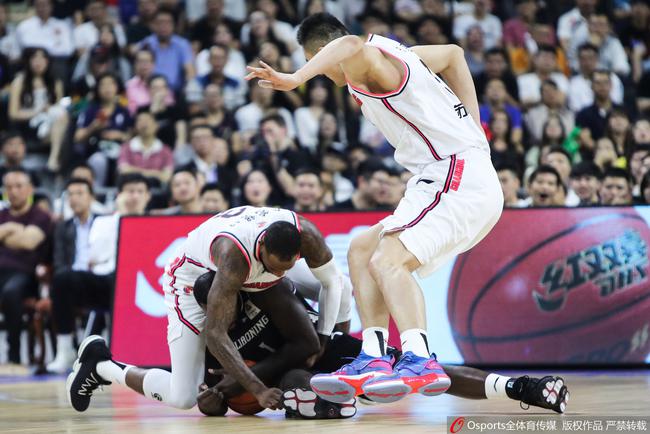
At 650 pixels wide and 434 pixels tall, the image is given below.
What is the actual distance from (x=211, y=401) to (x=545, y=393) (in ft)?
6.21

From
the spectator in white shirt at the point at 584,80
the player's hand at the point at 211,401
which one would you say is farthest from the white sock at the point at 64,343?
the spectator in white shirt at the point at 584,80

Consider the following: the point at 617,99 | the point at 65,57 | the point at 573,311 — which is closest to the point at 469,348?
the point at 573,311

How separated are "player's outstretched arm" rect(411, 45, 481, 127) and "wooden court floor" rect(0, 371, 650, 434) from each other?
166 cm

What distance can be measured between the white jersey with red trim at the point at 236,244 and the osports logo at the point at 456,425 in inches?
55.9

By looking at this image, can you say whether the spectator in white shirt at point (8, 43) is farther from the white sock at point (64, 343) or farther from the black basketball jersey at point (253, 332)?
the black basketball jersey at point (253, 332)

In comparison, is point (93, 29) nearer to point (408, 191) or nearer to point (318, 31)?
point (318, 31)

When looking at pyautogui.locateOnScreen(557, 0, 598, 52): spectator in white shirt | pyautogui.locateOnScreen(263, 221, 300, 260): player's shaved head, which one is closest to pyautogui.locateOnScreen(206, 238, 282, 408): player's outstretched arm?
pyautogui.locateOnScreen(263, 221, 300, 260): player's shaved head

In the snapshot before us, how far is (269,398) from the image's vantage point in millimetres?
5648

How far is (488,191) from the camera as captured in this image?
18.8ft

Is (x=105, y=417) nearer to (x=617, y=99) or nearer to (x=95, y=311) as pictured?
(x=95, y=311)

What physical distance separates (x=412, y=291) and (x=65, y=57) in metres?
10.6

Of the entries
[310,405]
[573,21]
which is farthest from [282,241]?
[573,21]

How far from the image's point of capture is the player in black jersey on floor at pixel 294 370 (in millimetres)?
5641

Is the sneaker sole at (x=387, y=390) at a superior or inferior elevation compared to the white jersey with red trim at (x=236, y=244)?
inferior
